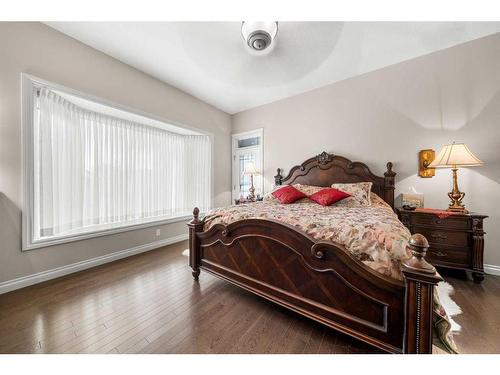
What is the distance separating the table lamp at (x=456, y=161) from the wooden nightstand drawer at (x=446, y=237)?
0.89 ft

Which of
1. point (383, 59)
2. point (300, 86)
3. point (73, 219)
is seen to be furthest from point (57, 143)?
point (383, 59)

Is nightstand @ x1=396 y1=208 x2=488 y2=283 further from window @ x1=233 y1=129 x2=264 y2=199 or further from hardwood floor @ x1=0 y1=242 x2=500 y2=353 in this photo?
window @ x1=233 y1=129 x2=264 y2=199

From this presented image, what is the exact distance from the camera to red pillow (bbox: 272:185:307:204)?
9.39 feet

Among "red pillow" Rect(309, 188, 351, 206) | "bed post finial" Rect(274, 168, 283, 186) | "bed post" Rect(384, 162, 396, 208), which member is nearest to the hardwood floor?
"bed post" Rect(384, 162, 396, 208)

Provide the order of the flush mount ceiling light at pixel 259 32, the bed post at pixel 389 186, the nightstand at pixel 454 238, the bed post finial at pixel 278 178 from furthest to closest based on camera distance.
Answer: the bed post finial at pixel 278 178 < the bed post at pixel 389 186 < the nightstand at pixel 454 238 < the flush mount ceiling light at pixel 259 32

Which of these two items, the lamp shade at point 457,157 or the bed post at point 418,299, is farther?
the lamp shade at point 457,157

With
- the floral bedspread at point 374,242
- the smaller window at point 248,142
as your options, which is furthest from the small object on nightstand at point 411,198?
the smaller window at point 248,142

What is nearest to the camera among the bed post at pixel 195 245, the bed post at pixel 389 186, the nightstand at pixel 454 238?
the nightstand at pixel 454 238

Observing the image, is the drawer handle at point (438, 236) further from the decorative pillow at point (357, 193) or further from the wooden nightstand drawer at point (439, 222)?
the decorative pillow at point (357, 193)

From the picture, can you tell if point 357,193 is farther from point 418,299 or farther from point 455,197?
point 418,299

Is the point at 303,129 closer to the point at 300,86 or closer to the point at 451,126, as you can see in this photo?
the point at 300,86

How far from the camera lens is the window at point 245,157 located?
14.2 ft
